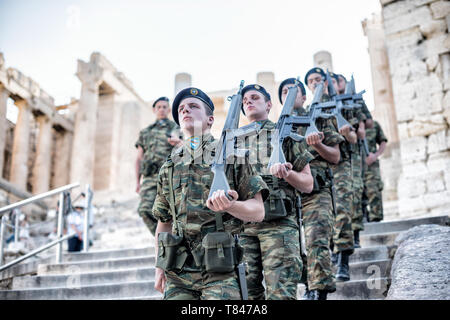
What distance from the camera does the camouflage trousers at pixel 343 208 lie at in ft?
14.8

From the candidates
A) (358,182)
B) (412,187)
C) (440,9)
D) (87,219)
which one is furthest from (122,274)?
(440,9)

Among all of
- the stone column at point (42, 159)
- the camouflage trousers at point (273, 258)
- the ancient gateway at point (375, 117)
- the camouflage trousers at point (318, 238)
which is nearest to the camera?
the camouflage trousers at point (273, 258)

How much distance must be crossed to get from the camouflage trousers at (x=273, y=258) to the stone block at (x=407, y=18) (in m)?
7.97

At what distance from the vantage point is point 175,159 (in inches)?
106

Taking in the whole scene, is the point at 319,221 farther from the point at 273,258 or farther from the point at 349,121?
the point at 349,121

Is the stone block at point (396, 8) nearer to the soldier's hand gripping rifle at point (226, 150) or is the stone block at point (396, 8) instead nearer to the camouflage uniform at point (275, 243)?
the camouflage uniform at point (275, 243)

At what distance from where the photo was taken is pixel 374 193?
7.17m

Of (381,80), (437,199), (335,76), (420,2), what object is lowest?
(437,199)

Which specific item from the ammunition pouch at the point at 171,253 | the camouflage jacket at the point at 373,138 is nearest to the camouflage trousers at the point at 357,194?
the camouflage jacket at the point at 373,138

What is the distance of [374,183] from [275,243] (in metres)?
4.70

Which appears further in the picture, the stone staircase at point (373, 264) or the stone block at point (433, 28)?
the stone block at point (433, 28)

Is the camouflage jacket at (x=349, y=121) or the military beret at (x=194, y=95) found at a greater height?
the camouflage jacket at (x=349, y=121)

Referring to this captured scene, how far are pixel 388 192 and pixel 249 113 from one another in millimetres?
9296
